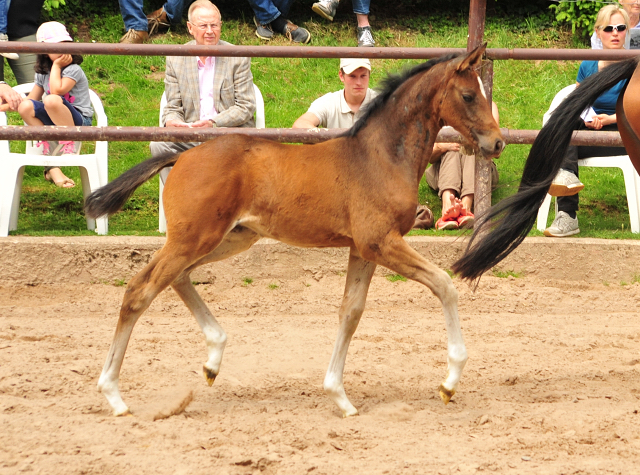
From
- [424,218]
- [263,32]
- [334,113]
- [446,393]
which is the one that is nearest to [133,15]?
[263,32]

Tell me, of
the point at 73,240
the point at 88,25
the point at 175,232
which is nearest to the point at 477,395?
the point at 175,232

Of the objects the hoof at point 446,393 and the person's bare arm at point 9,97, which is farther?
the person's bare arm at point 9,97

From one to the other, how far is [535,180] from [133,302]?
2226 millimetres

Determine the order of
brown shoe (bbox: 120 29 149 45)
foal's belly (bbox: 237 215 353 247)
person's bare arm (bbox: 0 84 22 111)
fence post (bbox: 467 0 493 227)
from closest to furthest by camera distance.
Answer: foal's belly (bbox: 237 215 353 247)
fence post (bbox: 467 0 493 227)
person's bare arm (bbox: 0 84 22 111)
brown shoe (bbox: 120 29 149 45)

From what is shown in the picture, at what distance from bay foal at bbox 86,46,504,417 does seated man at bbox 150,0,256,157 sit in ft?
8.15

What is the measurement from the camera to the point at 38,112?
21.4ft

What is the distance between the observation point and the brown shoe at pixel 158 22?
→ 9.70m

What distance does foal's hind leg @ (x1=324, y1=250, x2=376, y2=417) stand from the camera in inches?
151

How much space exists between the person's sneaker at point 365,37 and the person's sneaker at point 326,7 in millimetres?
504

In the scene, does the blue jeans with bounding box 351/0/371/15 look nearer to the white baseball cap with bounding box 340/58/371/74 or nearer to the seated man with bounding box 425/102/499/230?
the seated man with bounding box 425/102/499/230

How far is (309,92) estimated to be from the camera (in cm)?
885

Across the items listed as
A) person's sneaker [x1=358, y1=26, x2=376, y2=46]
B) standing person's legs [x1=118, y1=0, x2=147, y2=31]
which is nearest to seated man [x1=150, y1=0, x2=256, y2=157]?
standing person's legs [x1=118, y1=0, x2=147, y2=31]

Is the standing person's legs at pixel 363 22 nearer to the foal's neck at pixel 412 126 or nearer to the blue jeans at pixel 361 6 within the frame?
the blue jeans at pixel 361 6

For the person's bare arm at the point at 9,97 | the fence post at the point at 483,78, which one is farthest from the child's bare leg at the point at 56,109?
the fence post at the point at 483,78
